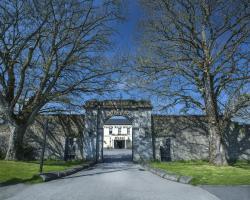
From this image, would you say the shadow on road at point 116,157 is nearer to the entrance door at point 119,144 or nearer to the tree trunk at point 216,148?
the tree trunk at point 216,148

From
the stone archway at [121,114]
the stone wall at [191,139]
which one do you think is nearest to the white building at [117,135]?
the stone archway at [121,114]

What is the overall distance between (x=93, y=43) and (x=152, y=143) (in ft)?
34.1

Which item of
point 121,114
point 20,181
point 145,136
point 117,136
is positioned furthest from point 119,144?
point 20,181

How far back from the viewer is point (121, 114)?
23.0 metres

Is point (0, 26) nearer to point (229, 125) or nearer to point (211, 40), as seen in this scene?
point (211, 40)

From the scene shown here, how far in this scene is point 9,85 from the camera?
16969 millimetres

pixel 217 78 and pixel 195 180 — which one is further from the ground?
pixel 217 78

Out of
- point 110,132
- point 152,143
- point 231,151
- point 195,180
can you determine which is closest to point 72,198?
point 195,180

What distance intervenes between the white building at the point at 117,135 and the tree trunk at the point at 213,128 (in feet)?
143

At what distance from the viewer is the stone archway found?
2173 cm

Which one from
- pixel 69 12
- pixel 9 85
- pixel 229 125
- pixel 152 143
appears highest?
pixel 69 12

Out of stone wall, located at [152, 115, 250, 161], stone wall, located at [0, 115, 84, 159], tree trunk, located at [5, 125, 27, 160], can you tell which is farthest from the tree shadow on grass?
stone wall, located at [152, 115, 250, 161]

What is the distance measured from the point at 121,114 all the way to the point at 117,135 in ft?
122

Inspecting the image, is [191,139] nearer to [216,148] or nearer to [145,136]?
[145,136]
